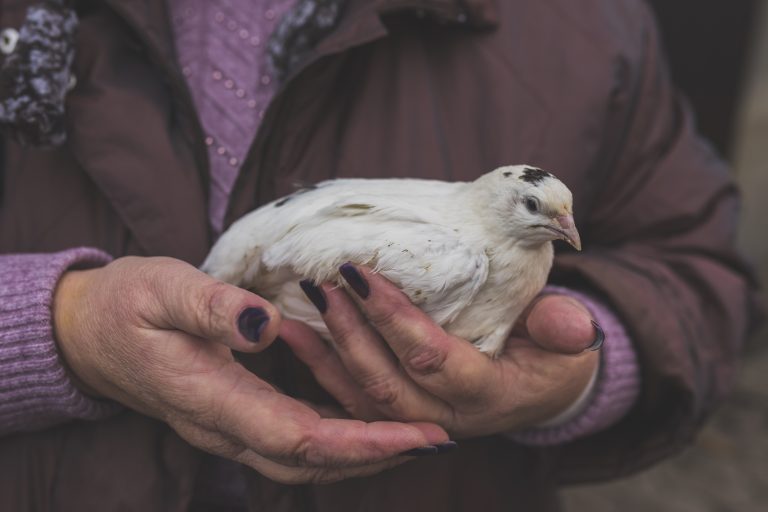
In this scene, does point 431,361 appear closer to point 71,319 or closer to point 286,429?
point 286,429

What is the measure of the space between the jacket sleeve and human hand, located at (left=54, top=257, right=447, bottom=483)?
55cm

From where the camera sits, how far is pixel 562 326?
3.84 ft

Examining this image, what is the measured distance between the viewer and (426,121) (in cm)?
144

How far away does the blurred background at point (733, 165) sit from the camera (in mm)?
3332

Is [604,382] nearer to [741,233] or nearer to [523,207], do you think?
[523,207]

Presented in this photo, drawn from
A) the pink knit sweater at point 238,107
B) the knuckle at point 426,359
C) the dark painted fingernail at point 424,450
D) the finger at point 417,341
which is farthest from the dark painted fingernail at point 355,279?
the pink knit sweater at point 238,107

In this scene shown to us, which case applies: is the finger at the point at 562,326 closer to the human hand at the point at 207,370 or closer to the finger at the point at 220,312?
the human hand at the point at 207,370

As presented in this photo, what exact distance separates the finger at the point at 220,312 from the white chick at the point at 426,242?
162mm

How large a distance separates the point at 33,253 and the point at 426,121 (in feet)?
2.41

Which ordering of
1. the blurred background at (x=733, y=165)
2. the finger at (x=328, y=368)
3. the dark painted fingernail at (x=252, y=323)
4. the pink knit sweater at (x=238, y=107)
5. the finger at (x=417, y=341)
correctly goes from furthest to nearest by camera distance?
the blurred background at (x=733, y=165), the pink knit sweater at (x=238, y=107), the finger at (x=328, y=368), the finger at (x=417, y=341), the dark painted fingernail at (x=252, y=323)

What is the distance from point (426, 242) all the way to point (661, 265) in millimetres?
657

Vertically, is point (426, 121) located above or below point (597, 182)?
above

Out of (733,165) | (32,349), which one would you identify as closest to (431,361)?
(32,349)

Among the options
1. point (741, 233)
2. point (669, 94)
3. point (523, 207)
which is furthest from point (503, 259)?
point (741, 233)
